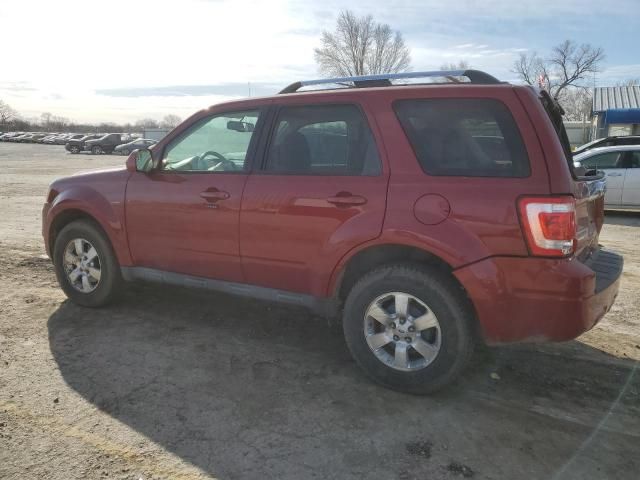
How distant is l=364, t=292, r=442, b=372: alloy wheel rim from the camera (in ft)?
10.6

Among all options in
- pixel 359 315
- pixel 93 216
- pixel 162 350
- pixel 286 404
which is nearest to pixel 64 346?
pixel 162 350

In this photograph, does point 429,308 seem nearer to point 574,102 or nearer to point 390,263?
point 390,263

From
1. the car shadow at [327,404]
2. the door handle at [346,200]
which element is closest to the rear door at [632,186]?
the car shadow at [327,404]

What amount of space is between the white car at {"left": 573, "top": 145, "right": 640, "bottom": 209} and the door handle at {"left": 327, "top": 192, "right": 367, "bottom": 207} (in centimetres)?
887

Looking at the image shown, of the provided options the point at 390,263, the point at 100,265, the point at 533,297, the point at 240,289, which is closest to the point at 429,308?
the point at 390,263

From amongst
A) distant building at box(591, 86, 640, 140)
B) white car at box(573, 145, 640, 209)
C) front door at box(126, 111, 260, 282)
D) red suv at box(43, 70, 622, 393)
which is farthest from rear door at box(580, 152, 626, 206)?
distant building at box(591, 86, 640, 140)

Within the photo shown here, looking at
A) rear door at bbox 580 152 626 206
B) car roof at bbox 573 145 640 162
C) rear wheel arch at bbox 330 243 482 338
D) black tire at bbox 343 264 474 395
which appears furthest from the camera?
car roof at bbox 573 145 640 162

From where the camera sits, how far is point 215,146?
4.14m

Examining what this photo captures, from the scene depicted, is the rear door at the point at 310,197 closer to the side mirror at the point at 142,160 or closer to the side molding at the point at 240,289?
the side molding at the point at 240,289

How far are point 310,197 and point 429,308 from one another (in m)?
1.05

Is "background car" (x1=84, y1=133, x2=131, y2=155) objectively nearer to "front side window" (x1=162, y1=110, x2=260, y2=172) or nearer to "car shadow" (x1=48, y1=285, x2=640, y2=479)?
"car shadow" (x1=48, y1=285, x2=640, y2=479)

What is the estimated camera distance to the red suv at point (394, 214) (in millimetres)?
2941

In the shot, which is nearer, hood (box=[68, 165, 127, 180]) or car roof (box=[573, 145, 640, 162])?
hood (box=[68, 165, 127, 180])

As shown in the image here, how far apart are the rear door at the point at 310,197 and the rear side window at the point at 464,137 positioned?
0.92 feet
